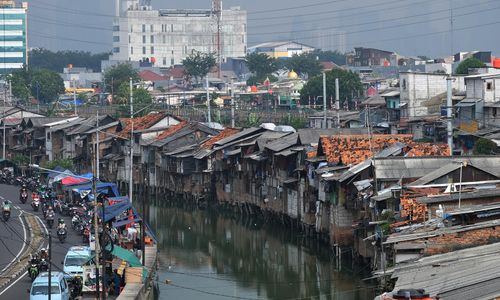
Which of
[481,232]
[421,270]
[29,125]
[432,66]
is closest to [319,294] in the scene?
[481,232]

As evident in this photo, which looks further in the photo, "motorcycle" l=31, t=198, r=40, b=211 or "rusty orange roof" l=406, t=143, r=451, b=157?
"motorcycle" l=31, t=198, r=40, b=211

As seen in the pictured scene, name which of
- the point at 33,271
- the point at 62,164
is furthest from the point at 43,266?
the point at 62,164

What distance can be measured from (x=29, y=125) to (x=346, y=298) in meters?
49.7

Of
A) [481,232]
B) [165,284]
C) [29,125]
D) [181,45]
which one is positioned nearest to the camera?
[481,232]

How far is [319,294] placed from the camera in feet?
119

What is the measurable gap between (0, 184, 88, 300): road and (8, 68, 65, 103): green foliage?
63.5 meters

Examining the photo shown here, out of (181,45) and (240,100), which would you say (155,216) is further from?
(181,45)

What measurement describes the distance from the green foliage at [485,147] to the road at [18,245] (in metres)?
14.3

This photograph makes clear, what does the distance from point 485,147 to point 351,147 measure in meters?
4.72

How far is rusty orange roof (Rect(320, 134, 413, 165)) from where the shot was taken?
43975 millimetres

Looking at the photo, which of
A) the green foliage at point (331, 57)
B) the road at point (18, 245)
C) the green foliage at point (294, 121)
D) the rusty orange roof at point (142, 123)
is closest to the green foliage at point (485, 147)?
the road at point (18, 245)

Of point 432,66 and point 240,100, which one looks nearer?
point 432,66

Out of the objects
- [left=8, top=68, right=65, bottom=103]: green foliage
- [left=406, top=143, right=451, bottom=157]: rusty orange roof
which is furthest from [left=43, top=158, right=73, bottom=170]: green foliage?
[left=8, top=68, right=65, bottom=103]: green foliage

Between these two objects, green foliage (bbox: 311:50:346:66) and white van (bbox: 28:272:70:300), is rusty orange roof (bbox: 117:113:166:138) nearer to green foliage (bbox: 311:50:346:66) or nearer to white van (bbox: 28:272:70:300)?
white van (bbox: 28:272:70:300)
